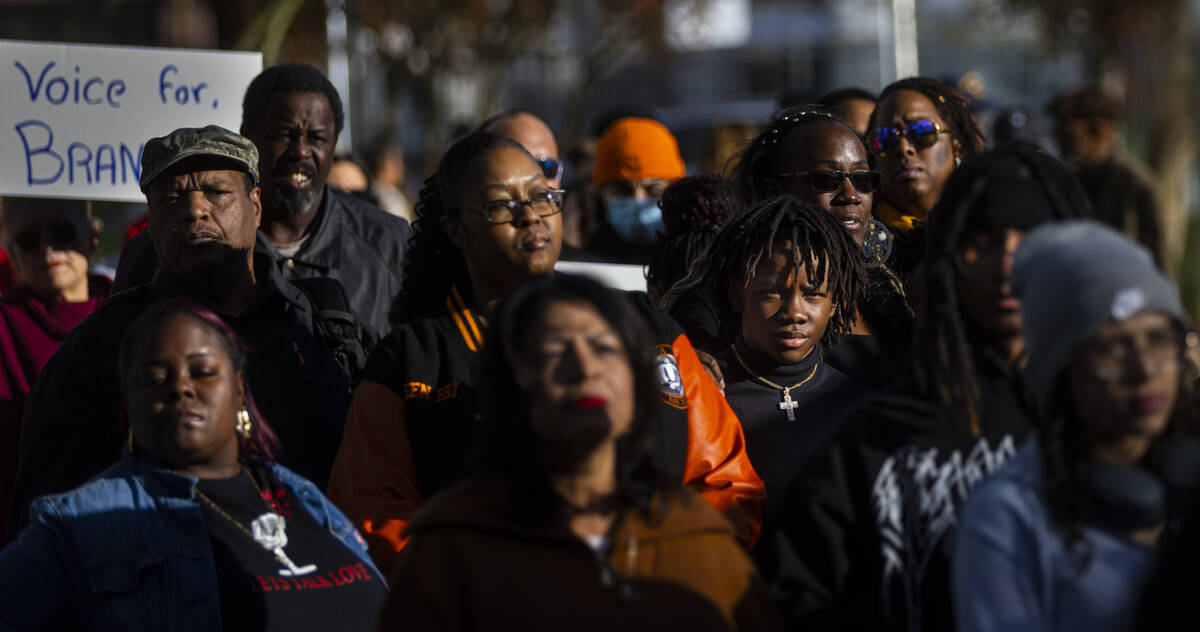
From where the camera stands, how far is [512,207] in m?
4.04

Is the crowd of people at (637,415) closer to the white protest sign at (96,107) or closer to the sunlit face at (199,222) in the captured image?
the sunlit face at (199,222)

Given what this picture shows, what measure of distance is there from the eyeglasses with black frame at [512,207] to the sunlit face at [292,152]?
1575 mm

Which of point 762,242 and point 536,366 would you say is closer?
point 536,366

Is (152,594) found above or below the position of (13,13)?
below

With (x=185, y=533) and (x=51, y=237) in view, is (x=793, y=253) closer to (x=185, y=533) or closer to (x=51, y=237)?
(x=185, y=533)

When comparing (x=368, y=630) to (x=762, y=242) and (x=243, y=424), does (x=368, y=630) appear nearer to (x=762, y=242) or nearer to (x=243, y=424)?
(x=243, y=424)

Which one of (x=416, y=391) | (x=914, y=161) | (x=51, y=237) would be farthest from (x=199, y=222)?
(x=914, y=161)

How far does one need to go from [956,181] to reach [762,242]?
49.9 inches

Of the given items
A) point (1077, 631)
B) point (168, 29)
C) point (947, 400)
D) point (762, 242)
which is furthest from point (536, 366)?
point (168, 29)

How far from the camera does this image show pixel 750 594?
2.96 metres

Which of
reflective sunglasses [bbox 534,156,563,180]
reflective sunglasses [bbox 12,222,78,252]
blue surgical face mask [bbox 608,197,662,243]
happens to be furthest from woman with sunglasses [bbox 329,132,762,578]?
blue surgical face mask [bbox 608,197,662,243]

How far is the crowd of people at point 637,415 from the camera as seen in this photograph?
265 centimetres

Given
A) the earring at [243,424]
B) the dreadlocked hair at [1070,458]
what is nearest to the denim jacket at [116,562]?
the earring at [243,424]

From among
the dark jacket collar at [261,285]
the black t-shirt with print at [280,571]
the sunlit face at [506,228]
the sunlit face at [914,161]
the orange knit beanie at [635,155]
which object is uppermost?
the orange knit beanie at [635,155]
